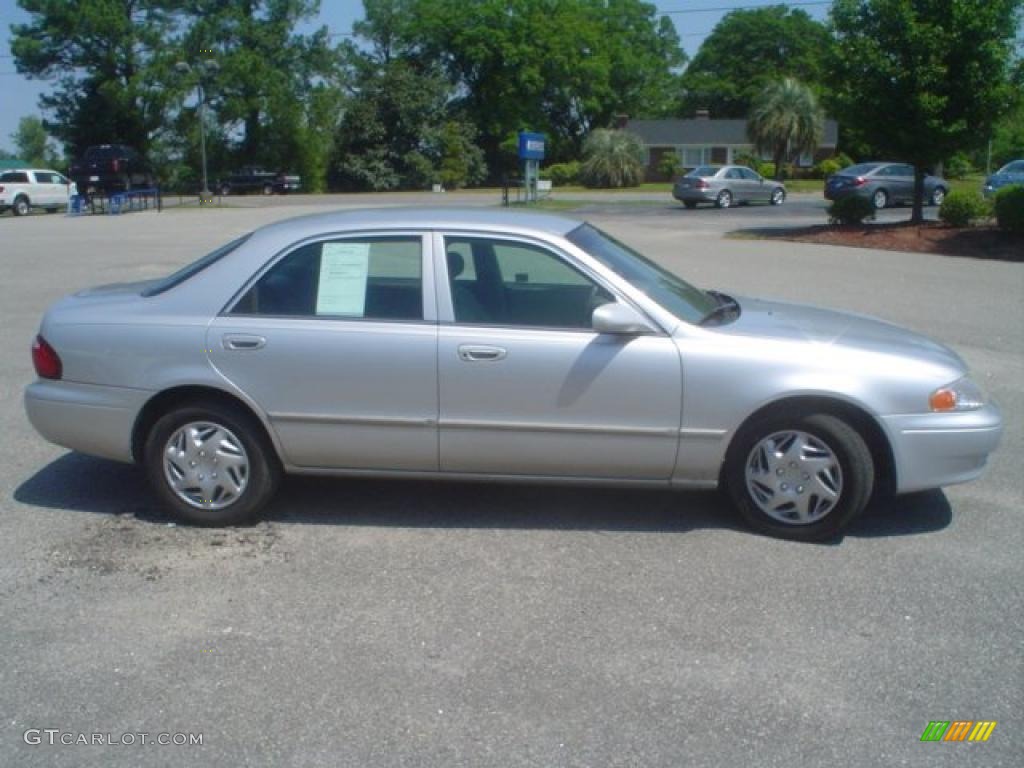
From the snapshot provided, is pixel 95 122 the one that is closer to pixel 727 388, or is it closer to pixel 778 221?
pixel 778 221

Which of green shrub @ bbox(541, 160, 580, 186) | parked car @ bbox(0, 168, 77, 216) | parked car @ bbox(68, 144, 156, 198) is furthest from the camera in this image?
green shrub @ bbox(541, 160, 580, 186)

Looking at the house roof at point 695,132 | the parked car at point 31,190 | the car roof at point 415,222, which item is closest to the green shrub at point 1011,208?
the car roof at point 415,222

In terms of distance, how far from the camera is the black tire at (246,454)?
533cm

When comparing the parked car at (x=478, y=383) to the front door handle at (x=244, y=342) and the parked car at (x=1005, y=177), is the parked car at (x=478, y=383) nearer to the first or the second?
the front door handle at (x=244, y=342)

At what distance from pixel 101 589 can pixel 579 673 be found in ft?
7.22

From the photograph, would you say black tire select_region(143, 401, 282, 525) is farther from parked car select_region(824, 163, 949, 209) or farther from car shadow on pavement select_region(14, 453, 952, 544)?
parked car select_region(824, 163, 949, 209)

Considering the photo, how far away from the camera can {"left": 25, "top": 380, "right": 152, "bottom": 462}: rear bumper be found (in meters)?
5.39

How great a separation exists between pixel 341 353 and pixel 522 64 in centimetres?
7033

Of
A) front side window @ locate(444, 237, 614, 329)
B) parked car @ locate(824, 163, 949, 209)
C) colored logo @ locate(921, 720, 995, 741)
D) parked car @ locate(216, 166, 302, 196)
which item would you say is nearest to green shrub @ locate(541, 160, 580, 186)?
parked car @ locate(216, 166, 302, 196)

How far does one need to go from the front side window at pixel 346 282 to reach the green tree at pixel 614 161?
173ft

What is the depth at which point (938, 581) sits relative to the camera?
190 inches

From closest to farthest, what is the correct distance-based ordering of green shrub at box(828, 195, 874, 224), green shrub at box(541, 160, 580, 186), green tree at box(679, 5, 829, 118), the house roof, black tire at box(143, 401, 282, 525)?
black tire at box(143, 401, 282, 525)
green shrub at box(828, 195, 874, 224)
green shrub at box(541, 160, 580, 186)
the house roof
green tree at box(679, 5, 829, 118)

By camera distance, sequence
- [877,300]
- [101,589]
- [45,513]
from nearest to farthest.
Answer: [101,589], [45,513], [877,300]

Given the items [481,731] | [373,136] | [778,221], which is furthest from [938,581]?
[373,136]
